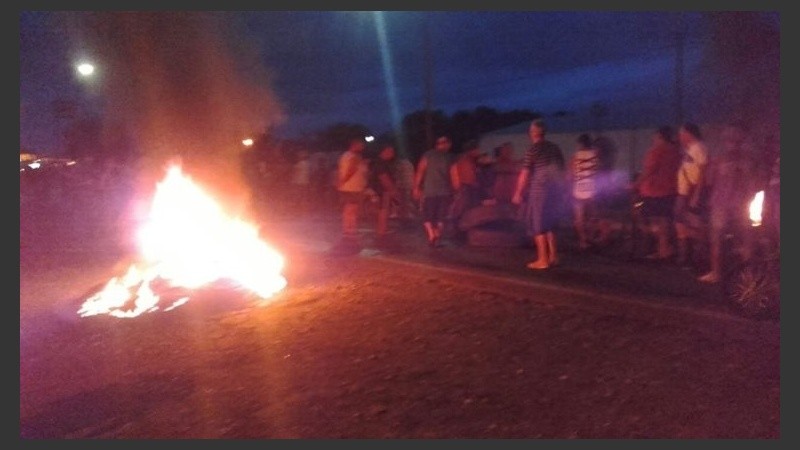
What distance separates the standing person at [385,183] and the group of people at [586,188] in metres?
0.02

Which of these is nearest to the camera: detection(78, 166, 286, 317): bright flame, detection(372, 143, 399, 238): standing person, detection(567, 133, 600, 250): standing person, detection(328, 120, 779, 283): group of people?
detection(328, 120, 779, 283): group of people

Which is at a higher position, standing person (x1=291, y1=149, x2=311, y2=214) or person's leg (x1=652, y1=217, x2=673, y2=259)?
standing person (x1=291, y1=149, x2=311, y2=214)

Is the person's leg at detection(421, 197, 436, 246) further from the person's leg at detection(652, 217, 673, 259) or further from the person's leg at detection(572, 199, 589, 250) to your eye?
the person's leg at detection(652, 217, 673, 259)

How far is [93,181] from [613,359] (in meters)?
24.8

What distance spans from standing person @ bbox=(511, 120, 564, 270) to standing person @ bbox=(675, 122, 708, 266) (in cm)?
129

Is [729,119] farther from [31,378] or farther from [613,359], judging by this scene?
[31,378]

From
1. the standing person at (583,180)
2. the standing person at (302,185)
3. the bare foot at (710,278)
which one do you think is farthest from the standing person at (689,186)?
the standing person at (302,185)

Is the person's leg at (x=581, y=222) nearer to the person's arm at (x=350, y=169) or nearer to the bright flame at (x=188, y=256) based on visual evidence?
the person's arm at (x=350, y=169)

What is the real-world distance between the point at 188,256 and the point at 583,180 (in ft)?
17.5

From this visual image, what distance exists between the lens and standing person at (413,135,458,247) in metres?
11.3

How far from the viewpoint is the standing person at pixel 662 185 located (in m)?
9.53

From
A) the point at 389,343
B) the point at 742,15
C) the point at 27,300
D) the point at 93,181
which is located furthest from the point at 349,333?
the point at 93,181

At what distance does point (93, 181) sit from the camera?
28281 mm

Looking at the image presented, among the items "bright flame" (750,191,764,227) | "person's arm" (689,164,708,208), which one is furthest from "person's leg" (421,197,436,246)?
"bright flame" (750,191,764,227)
